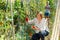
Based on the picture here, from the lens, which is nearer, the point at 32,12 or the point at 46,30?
the point at 46,30

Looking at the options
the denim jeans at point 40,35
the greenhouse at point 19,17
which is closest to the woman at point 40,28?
the denim jeans at point 40,35

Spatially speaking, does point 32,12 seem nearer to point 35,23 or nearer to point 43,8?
point 43,8

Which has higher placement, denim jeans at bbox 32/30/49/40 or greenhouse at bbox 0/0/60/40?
greenhouse at bbox 0/0/60/40

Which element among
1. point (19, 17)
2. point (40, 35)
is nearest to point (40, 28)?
point (40, 35)

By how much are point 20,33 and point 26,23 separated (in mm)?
214

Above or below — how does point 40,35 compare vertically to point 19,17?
below

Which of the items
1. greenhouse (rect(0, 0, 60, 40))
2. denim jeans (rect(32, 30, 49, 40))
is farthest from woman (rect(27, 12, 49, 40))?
greenhouse (rect(0, 0, 60, 40))

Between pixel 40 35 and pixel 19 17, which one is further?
pixel 19 17

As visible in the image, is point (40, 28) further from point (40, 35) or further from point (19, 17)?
point (19, 17)

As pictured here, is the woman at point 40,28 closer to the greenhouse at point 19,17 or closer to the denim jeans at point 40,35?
the denim jeans at point 40,35

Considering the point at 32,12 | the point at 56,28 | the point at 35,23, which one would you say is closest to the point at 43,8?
the point at 32,12

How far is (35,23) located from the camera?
289cm

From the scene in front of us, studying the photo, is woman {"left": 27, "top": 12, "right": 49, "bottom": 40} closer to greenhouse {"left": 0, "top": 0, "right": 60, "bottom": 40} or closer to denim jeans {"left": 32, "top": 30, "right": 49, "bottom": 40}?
denim jeans {"left": 32, "top": 30, "right": 49, "bottom": 40}

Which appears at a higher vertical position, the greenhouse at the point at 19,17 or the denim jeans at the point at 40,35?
the greenhouse at the point at 19,17
